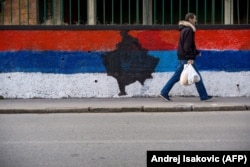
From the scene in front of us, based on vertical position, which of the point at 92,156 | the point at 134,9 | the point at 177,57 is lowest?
the point at 92,156

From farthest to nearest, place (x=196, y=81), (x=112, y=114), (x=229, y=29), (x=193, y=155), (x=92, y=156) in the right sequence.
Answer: (x=229, y=29), (x=196, y=81), (x=112, y=114), (x=92, y=156), (x=193, y=155)

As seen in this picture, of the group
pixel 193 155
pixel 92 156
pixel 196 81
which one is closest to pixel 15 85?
pixel 196 81

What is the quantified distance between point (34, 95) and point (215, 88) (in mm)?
3939

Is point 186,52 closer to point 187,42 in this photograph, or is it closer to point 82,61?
point 187,42

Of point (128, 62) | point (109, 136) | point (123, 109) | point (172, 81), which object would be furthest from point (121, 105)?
point (109, 136)

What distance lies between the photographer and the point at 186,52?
13.5m

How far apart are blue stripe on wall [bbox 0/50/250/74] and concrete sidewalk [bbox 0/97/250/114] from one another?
73 cm

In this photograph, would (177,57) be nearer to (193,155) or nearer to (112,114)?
(112,114)

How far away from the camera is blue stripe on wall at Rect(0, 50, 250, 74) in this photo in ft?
46.7

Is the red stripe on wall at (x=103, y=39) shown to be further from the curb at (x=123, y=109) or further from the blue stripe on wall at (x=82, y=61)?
the curb at (x=123, y=109)

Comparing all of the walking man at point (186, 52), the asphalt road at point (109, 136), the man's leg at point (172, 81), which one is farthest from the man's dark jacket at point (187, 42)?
the asphalt road at point (109, 136)

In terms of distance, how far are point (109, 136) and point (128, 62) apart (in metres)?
4.85

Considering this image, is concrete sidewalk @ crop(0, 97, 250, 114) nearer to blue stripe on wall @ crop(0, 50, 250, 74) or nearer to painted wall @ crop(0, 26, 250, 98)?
painted wall @ crop(0, 26, 250, 98)

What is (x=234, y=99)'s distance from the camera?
13.8 m
